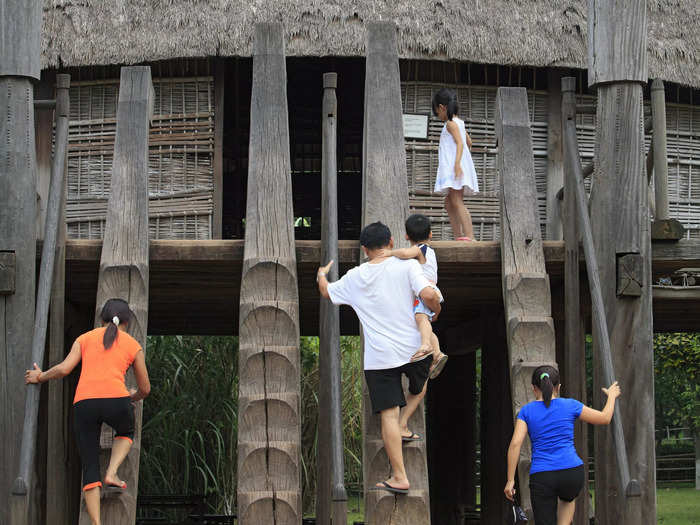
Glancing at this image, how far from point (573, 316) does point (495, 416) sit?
126 inches

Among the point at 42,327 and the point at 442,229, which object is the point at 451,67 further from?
the point at 42,327

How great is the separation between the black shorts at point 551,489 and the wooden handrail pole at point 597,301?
0.25 meters

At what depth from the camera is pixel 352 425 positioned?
1562 cm

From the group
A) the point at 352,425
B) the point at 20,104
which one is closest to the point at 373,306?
the point at 20,104

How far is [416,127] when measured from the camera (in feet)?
29.0

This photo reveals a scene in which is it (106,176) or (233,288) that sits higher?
(106,176)

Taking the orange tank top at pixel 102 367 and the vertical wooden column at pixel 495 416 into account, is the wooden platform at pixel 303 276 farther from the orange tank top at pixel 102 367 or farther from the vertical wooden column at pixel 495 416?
the orange tank top at pixel 102 367

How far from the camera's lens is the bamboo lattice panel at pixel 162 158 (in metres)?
8.60

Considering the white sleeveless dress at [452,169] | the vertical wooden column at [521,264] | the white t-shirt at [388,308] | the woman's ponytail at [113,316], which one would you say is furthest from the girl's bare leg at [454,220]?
the woman's ponytail at [113,316]

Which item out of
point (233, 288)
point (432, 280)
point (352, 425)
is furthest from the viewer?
point (352, 425)

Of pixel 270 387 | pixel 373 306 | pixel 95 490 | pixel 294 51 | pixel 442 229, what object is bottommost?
pixel 95 490

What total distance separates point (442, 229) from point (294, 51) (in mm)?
1801

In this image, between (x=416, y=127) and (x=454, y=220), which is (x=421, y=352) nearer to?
(x=454, y=220)

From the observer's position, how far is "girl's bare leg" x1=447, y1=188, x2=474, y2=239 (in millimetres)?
7078
